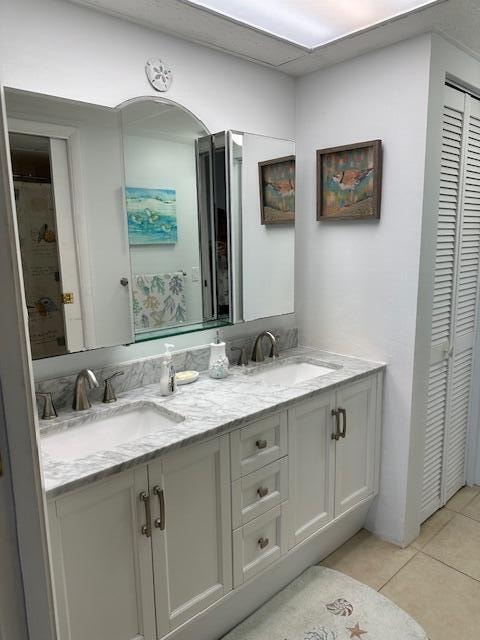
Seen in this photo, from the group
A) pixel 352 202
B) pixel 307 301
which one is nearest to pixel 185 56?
pixel 352 202

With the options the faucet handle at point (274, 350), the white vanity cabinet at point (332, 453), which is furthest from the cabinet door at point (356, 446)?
the faucet handle at point (274, 350)

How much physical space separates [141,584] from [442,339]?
5.75 ft

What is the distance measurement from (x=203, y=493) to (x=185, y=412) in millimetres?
284

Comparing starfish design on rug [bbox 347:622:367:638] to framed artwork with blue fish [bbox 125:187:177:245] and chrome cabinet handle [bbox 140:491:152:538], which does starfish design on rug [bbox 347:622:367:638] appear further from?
framed artwork with blue fish [bbox 125:187:177:245]

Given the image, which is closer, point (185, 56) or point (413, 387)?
point (185, 56)

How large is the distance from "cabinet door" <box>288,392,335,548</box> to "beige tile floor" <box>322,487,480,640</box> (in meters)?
0.34

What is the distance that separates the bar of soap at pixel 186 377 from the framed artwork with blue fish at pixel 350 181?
1.02m

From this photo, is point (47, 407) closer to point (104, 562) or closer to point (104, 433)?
point (104, 433)

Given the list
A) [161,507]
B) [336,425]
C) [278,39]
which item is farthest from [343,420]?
[278,39]

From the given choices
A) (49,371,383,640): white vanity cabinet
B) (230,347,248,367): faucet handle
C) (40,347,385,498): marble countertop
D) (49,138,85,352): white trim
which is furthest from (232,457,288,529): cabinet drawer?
(49,138,85,352): white trim

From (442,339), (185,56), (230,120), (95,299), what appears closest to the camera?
(95,299)

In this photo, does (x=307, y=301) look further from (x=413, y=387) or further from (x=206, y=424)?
(x=206, y=424)

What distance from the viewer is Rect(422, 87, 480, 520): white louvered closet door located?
7.13 feet

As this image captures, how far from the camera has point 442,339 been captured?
2.33 m
